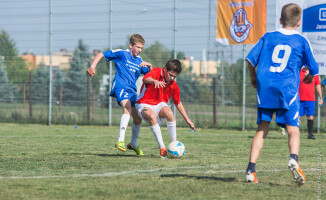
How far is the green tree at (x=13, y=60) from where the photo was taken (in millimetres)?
19188

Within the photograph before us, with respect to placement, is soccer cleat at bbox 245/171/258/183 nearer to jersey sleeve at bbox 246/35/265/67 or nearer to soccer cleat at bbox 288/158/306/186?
soccer cleat at bbox 288/158/306/186

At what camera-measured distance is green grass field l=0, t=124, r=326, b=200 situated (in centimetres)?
471

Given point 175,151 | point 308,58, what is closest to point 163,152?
point 175,151

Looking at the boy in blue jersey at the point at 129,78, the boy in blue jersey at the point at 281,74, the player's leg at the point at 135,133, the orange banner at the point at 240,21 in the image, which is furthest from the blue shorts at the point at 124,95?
the orange banner at the point at 240,21

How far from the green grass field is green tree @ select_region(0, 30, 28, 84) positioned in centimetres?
1041

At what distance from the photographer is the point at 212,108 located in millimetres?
16812

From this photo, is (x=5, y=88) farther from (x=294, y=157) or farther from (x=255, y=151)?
(x=294, y=157)

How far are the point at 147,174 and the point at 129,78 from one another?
2.81 metres

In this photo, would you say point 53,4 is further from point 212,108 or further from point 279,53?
point 279,53

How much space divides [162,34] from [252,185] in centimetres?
1249

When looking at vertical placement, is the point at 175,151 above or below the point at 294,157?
below

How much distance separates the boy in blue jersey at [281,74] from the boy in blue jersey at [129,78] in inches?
121

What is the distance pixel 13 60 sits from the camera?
19219 mm

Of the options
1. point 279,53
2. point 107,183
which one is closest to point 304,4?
point 279,53
